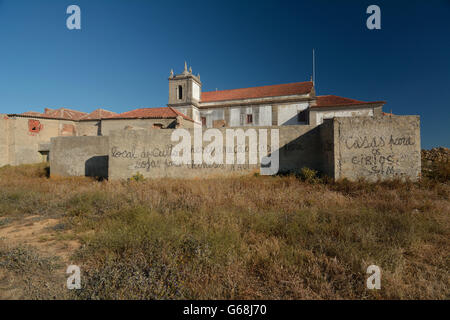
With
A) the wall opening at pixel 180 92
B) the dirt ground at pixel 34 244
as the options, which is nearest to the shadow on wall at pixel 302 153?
the dirt ground at pixel 34 244

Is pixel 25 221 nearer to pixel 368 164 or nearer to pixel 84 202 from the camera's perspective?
pixel 84 202

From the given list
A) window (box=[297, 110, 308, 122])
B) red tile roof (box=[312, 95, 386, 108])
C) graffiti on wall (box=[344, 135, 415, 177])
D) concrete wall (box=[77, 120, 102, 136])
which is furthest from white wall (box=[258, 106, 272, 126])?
concrete wall (box=[77, 120, 102, 136])

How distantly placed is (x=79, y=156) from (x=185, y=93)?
56.4 ft

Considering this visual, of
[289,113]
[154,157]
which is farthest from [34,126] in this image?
[289,113]

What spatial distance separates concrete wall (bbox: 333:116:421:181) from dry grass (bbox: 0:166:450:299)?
2.19 m

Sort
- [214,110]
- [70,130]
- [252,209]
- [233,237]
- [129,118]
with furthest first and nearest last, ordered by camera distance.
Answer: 1. [214,110]
2. [70,130]
3. [129,118]
4. [252,209]
5. [233,237]

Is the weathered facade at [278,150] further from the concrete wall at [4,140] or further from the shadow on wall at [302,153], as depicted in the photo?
the concrete wall at [4,140]

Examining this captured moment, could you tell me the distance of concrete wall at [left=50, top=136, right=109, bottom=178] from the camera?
10.6 metres

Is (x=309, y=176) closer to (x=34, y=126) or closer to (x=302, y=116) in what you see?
(x=302, y=116)

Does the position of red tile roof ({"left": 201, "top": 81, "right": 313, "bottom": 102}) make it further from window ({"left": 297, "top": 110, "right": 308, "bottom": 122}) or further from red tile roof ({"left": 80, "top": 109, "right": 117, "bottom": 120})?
red tile roof ({"left": 80, "top": 109, "right": 117, "bottom": 120})

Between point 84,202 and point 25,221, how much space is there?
1136 millimetres

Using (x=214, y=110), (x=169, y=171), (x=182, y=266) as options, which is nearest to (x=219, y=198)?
(x=182, y=266)
